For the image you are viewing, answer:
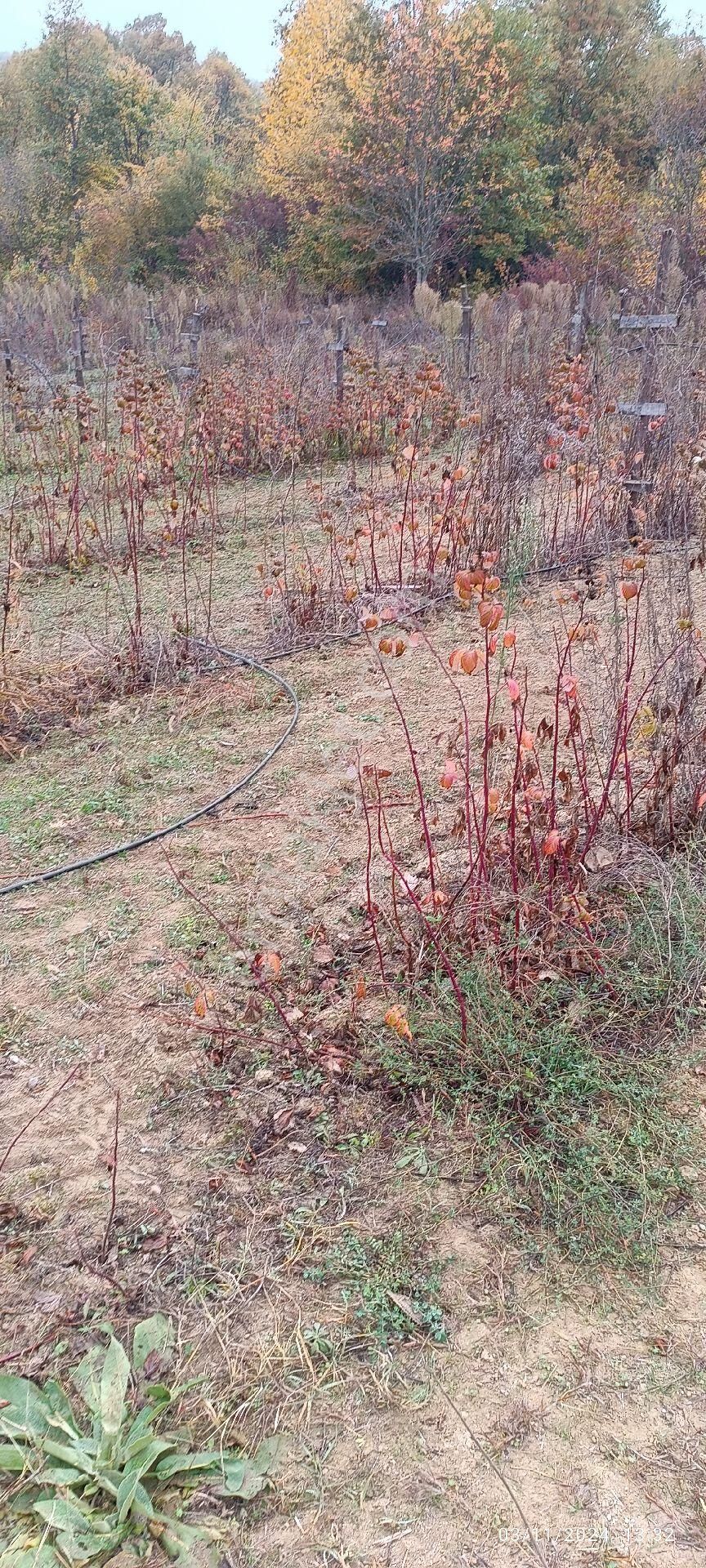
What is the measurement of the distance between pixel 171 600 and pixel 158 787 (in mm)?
2011

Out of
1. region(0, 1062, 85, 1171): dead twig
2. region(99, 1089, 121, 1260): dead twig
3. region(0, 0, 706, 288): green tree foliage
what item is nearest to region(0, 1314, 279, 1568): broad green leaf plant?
region(99, 1089, 121, 1260): dead twig

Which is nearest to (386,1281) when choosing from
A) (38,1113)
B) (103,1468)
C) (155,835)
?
(103,1468)

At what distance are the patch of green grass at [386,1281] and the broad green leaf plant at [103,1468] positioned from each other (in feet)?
0.84

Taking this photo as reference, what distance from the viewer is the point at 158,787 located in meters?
3.49

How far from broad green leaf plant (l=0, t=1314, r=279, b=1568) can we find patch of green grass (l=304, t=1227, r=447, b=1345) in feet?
0.84

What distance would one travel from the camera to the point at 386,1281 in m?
1.74

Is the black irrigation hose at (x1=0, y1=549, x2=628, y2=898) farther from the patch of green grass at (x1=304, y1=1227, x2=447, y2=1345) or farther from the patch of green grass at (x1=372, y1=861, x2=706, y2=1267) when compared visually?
the patch of green grass at (x1=304, y1=1227, x2=447, y2=1345)

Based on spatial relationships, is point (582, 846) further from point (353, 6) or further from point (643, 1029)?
point (353, 6)

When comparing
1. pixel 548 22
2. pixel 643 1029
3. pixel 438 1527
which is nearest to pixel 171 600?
pixel 643 1029

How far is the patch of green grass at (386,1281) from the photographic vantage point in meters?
1.67

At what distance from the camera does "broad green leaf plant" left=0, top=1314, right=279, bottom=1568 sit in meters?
1.39

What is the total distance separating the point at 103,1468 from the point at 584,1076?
3.66 feet

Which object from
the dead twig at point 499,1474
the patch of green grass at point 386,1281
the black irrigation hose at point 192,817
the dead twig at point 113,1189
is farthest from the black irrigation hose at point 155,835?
the dead twig at point 499,1474

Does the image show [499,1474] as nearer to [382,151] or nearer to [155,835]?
[155,835]
